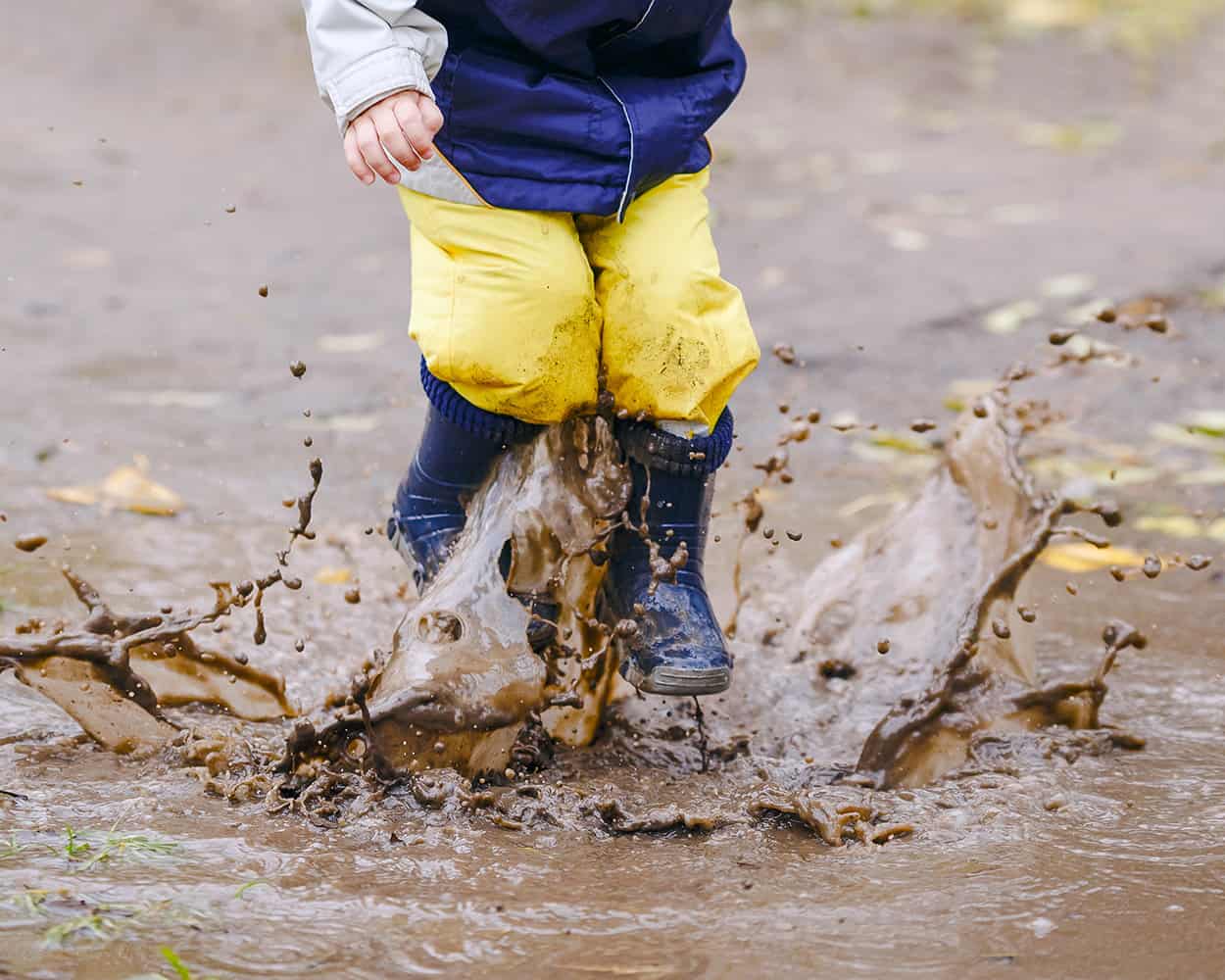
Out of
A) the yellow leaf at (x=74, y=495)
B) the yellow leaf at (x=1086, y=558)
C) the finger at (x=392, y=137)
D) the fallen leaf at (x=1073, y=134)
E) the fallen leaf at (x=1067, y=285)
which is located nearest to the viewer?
the finger at (x=392, y=137)

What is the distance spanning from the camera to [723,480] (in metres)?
3.76

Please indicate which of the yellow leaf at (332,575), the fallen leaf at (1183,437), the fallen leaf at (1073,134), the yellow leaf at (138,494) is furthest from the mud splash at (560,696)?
the fallen leaf at (1073,134)

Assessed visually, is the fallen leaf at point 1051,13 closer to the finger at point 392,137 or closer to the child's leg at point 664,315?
the child's leg at point 664,315

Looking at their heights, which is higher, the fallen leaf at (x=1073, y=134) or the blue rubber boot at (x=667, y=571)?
the fallen leaf at (x=1073, y=134)

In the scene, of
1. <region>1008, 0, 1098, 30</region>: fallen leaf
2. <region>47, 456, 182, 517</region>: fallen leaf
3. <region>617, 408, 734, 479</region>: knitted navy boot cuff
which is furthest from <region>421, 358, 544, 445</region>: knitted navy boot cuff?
<region>1008, 0, 1098, 30</region>: fallen leaf

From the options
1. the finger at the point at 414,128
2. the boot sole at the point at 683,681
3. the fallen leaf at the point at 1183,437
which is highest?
the finger at the point at 414,128

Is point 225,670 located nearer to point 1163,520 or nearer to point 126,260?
point 1163,520

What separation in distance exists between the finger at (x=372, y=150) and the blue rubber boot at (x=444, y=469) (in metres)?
0.42

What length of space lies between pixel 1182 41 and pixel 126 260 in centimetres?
639

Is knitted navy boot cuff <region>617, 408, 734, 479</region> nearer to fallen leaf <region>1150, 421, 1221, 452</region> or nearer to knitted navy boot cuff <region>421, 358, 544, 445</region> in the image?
knitted navy boot cuff <region>421, 358, 544, 445</region>

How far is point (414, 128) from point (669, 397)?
1.78 feet

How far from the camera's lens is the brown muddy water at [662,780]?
1687mm

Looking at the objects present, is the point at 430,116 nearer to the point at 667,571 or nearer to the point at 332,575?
the point at 667,571

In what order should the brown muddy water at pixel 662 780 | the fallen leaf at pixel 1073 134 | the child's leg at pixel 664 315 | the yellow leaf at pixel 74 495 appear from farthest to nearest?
1. the fallen leaf at pixel 1073 134
2. the yellow leaf at pixel 74 495
3. the child's leg at pixel 664 315
4. the brown muddy water at pixel 662 780
